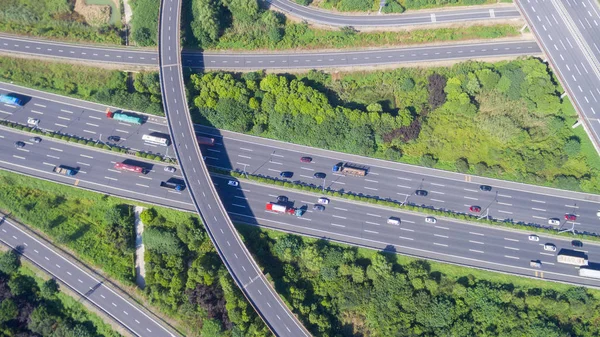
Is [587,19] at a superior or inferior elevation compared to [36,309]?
superior

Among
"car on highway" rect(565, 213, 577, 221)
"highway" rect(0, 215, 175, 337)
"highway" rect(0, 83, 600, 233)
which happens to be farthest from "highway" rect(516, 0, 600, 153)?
"highway" rect(0, 215, 175, 337)

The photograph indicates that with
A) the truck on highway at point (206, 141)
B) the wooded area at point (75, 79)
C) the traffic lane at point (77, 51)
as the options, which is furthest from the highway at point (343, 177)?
the traffic lane at point (77, 51)

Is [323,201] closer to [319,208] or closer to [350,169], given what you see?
[319,208]

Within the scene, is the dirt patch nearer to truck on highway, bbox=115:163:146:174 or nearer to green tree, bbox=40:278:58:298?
truck on highway, bbox=115:163:146:174

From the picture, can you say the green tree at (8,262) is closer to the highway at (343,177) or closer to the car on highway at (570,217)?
the highway at (343,177)

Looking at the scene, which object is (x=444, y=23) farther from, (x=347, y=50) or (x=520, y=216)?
(x=520, y=216)

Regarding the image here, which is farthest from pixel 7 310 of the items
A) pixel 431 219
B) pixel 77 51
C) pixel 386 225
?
pixel 431 219
